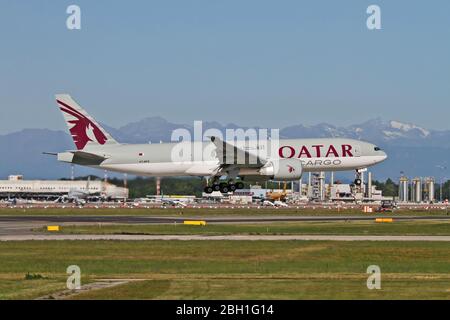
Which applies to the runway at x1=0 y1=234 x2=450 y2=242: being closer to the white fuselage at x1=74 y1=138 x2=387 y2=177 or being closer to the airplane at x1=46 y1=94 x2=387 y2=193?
the airplane at x1=46 y1=94 x2=387 y2=193

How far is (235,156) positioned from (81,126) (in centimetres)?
1545

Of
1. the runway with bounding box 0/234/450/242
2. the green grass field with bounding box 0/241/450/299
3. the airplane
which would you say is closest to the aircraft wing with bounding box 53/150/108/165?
the airplane

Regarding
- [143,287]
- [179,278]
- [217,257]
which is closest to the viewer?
[143,287]

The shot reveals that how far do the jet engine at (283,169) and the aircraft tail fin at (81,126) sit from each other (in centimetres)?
1478

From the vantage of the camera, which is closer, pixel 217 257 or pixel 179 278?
pixel 179 278

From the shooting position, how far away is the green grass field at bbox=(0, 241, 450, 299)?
28547 mm

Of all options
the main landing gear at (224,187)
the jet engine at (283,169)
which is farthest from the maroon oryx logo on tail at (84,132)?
the jet engine at (283,169)

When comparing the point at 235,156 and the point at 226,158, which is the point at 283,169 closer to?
the point at 235,156

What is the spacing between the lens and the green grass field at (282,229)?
61469mm
